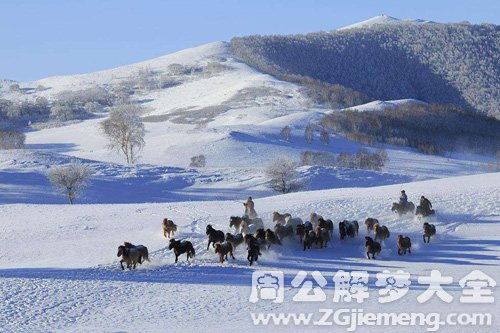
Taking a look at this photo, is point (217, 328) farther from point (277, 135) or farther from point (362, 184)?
point (277, 135)

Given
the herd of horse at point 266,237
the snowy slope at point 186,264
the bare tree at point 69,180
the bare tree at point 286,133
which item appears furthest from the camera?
the bare tree at point 286,133

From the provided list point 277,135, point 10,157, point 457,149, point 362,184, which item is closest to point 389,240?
point 362,184

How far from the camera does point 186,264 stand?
2333 centimetres

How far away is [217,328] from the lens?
16.4 meters

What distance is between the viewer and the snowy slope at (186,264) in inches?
692

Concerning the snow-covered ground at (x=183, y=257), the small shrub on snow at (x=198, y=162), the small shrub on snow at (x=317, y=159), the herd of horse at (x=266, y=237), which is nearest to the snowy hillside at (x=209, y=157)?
the snow-covered ground at (x=183, y=257)

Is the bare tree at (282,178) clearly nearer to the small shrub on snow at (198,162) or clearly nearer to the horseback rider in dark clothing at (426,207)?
the small shrub on snow at (198,162)

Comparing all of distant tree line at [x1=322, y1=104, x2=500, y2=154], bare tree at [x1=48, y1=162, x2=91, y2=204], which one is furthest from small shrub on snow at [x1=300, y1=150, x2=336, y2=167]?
bare tree at [x1=48, y1=162, x2=91, y2=204]

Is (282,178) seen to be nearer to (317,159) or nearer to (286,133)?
(317,159)

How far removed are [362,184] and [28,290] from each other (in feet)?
154

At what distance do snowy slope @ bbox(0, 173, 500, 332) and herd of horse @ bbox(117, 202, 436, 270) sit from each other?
36cm

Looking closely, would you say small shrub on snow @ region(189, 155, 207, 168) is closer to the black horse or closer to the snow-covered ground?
the snow-covered ground

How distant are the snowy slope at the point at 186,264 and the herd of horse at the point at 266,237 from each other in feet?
1.18

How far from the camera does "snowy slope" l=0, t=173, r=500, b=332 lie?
17.6 metres
